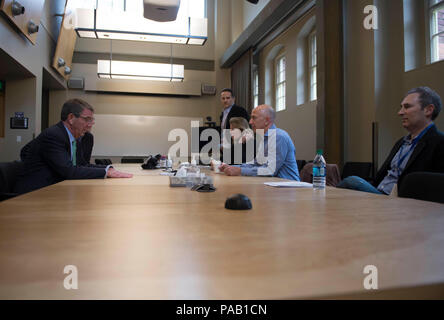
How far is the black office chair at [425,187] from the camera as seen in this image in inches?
55.4

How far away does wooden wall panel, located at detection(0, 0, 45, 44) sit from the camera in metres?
4.33

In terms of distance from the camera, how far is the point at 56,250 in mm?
486

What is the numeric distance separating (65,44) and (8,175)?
5887 mm

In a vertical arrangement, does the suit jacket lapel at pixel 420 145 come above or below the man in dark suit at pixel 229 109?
below

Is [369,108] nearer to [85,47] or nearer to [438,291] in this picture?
[438,291]

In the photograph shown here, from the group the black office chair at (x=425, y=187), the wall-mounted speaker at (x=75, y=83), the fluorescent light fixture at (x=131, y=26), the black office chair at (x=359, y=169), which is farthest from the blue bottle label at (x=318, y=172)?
the wall-mounted speaker at (x=75, y=83)

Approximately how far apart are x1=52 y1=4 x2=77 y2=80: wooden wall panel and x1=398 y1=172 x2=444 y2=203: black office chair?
6.45 m

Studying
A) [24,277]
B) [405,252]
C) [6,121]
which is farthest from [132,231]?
[6,121]

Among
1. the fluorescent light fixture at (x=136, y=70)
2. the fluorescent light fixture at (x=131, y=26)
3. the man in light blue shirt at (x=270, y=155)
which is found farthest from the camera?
the fluorescent light fixture at (x=136, y=70)

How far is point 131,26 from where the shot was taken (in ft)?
15.3

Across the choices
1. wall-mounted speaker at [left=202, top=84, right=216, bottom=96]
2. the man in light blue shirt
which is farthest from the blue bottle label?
wall-mounted speaker at [left=202, top=84, right=216, bottom=96]

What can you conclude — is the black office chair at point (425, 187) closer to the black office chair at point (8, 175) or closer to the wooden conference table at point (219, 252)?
the wooden conference table at point (219, 252)

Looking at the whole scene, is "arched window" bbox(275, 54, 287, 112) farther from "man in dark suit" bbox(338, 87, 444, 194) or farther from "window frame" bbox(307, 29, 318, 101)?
"man in dark suit" bbox(338, 87, 444, 194)

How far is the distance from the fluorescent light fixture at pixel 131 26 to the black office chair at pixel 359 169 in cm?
303
